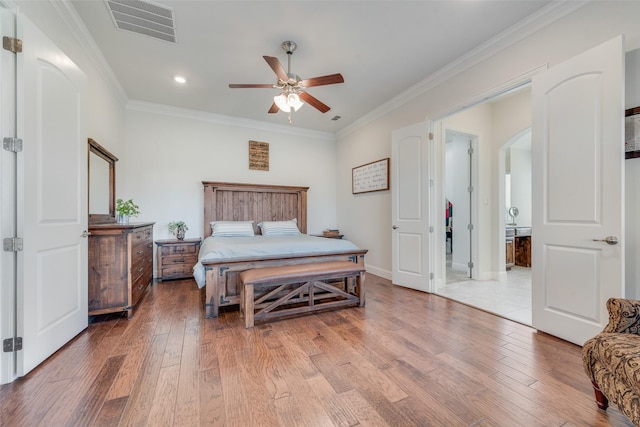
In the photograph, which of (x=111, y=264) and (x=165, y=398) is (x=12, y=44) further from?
(x=165, y=398)

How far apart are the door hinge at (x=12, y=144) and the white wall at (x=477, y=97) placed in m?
4.12

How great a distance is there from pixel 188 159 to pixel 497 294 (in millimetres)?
5522

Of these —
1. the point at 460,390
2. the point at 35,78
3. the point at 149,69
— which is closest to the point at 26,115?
the point at 35,78

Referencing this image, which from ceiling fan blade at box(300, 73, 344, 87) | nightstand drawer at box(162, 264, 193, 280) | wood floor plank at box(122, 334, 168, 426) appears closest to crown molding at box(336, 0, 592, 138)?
ceiling fan blade at box(300, 73, 344, 87)

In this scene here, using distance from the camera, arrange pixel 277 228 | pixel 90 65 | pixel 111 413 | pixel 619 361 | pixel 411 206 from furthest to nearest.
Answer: pixel 277 228, pixel 411 206, pixel 90 65, pixel 111 413, pixel 619 361

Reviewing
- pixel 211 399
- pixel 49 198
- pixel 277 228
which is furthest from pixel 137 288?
pixel 277 228

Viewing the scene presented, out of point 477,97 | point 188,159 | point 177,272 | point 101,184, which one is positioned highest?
point 477,97

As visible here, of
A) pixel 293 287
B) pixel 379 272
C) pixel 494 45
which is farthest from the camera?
pixel 379 272

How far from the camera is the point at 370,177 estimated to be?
486cm

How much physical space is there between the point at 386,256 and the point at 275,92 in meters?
3.33

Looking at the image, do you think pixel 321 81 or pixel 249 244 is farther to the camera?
pixel 249 244

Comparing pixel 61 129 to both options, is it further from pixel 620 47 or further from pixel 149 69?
pixel 620 47

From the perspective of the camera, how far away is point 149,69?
10.9ft

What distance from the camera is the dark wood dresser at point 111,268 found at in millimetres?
2510
